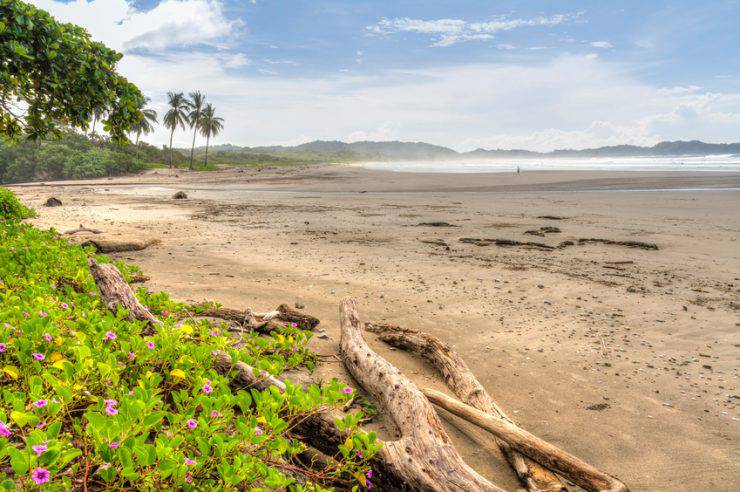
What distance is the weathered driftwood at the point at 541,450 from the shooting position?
2.87 metres

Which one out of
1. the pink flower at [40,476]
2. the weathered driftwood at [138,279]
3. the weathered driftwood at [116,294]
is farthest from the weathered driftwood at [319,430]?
the weathered driftwood at [138,279]

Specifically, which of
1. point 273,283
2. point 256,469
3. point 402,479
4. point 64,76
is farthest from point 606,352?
point 64,76

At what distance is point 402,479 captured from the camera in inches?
101

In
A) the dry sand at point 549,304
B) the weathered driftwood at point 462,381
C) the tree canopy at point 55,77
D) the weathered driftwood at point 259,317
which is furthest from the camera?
the tree canopy at point 55,77

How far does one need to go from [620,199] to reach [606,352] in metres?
19.1

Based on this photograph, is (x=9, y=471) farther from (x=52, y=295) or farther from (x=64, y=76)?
(x=64, y=76)

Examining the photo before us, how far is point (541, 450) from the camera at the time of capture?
305 cm

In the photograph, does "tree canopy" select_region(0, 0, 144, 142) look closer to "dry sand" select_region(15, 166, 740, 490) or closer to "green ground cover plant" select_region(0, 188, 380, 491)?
"dry sand" select_region(15, 166, 740, 490)

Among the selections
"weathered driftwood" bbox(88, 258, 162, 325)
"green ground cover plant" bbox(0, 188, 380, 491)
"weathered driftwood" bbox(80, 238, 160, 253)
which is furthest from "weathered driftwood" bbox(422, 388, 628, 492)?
"weathered driftwood" bbox(80, 238, 160, 253)

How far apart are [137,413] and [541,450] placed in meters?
2.56

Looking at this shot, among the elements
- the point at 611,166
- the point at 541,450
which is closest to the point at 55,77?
the point at 541,450

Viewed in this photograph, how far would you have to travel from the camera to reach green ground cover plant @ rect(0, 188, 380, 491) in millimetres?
1967

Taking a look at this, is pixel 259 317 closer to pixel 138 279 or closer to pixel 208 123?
pixel 138 279

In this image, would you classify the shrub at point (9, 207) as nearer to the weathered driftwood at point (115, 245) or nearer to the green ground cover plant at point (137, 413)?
the weathered driftwood at point (115, 245)
